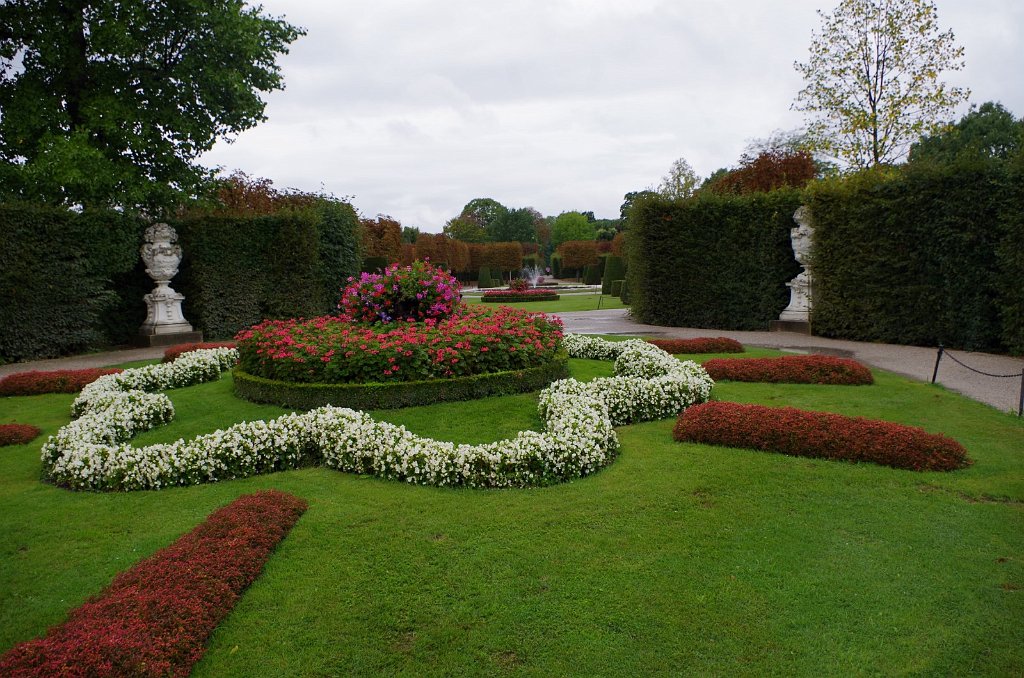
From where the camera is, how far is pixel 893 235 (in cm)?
1434

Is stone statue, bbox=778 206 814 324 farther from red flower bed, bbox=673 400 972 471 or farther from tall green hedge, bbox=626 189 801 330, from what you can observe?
red flower bed, bbox=673 400 972 471

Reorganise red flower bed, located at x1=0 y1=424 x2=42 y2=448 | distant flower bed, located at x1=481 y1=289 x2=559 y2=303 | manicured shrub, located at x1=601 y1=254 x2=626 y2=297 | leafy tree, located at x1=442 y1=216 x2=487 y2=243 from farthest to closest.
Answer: leafy tree, located at x1=442 y1=216 x2=487 y2=243, manicured shrub, located at x1=601 y1=254 x2=626 y2=297, distant flower bed, located at x1=481 y1=289 x2=559 y2=303, red flower bed, located at x1=0 y1=424 x2=42 y2=448

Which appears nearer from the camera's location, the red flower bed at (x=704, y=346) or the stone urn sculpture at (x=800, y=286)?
the red flower bed at (x=704, y=346)

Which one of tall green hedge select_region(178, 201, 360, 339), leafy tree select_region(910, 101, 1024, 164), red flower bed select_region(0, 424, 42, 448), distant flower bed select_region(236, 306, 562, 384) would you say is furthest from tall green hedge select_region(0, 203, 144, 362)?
leafy tree select_region(910, 101, 1024, 164)

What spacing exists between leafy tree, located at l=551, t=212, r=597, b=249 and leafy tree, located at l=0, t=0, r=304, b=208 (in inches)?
3231

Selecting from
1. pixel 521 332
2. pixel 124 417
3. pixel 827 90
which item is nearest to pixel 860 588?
pixel 521 332

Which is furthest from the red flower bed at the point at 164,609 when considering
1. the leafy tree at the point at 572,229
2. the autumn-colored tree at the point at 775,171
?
the leafy tree at the point at 572,229

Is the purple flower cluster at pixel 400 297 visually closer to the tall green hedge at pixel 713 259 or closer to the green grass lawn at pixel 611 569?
the green grass lawn at pixel 611 569

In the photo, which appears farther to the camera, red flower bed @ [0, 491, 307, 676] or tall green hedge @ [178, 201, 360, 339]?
tall green hedge @ [178, 201, 360, 339]

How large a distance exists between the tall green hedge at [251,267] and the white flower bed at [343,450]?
9.97 m

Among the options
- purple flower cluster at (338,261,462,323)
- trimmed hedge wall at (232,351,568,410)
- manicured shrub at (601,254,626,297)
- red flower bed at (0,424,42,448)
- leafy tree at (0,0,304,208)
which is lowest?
red flower bed at (0,424,42,448)

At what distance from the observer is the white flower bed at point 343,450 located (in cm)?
580

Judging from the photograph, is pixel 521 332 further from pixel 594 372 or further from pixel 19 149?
pixel 19 149

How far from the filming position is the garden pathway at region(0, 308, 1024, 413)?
948cm
